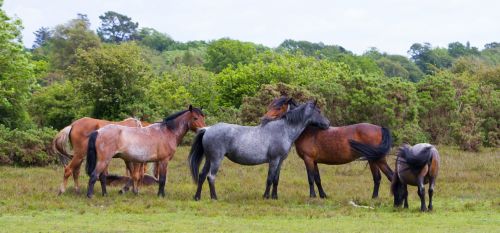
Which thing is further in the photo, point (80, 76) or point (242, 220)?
point (80, 76)

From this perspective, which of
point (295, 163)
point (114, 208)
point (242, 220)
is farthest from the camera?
point (295, 163)

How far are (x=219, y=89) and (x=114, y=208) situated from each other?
1121 inches

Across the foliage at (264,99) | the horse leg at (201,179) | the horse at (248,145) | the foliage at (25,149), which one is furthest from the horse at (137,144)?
the foliage at (264,99)

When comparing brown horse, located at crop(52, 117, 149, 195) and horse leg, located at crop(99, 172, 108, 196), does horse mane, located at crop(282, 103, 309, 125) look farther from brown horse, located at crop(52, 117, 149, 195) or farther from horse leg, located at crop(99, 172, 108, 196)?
brown horse, located at crop(52, 117, 149, 195)

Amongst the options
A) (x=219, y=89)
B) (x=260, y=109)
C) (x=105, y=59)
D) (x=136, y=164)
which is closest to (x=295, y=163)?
(x=260, y=109)

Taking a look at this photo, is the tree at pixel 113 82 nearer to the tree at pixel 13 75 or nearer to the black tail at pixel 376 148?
the tree at pixel 13 75

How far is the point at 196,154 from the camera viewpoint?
1584 cm

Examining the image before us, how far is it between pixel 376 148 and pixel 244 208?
383 centimetres

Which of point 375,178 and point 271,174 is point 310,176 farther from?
point 375,178

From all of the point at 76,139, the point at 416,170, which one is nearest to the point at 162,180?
the point at 76,139

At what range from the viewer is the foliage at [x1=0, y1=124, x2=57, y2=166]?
22.5m

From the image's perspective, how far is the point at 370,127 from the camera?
53.8 ft

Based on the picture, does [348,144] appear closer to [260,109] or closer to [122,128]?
[122,128]

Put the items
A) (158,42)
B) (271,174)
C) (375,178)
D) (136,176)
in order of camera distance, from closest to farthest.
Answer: (271,174), (136,176), (375,178), (158,42)
